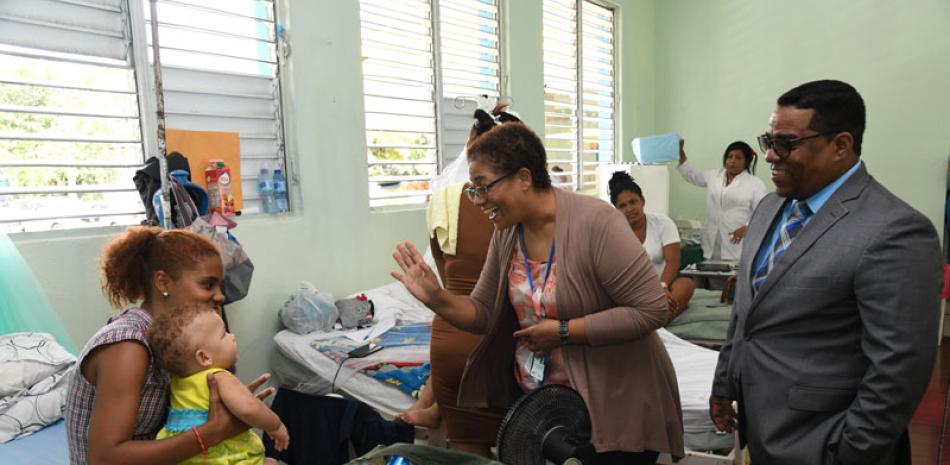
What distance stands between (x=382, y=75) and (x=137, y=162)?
1.77 m

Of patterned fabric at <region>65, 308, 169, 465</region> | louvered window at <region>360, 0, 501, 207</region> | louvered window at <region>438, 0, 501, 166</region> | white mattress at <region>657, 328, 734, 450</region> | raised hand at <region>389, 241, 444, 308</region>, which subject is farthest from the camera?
louvered window at <region>438, 0, 501, 166</region>

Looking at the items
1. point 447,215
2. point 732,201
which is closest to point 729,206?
point 732,201

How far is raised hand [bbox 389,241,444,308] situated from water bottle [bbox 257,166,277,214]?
2073 mm

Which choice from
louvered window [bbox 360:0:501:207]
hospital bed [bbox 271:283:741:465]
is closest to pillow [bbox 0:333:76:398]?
hospital bed [bbox 271:283:741:465]

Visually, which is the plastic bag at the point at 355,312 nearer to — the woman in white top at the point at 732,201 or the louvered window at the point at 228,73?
the louvered window at the point at 228,73

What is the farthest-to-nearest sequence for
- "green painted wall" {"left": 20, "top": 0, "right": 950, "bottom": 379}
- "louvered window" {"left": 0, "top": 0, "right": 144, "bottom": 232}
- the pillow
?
"green painted wall" {"left": 20, "top": 0, "right": 950, "bottom": 379} < "louvered window" {"left": 0, "top": 0, "right": 144, "bottom": 232} < the pillow

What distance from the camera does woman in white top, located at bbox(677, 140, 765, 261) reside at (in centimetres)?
549

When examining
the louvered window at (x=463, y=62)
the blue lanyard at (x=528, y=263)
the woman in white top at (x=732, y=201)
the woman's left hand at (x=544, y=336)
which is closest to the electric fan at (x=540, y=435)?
the woman's left hand at (x=544, y=336)

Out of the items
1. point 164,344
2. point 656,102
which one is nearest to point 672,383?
point 164,344

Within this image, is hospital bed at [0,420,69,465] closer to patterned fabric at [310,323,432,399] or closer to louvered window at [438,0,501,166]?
patterned fabric at [310,323,432,399]

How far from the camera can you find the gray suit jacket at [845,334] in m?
1.33

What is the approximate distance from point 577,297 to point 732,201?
4435 millimetres

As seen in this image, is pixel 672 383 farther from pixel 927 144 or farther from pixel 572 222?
pixel 927 144

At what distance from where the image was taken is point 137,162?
3.06 m
